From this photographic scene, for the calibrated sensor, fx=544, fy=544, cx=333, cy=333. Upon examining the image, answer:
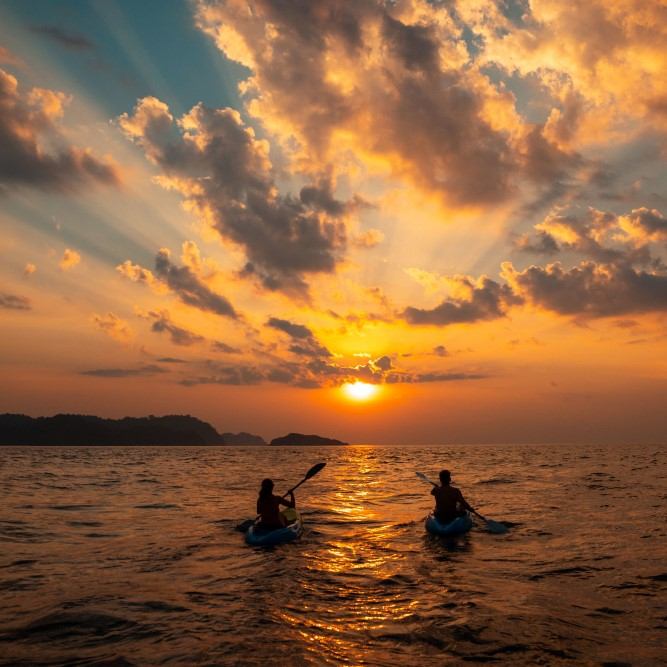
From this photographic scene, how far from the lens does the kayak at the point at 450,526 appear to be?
18094 millimetres

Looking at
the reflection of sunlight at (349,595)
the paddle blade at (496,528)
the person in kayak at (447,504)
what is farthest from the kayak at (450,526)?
the reflection of sunlight at (349,595)

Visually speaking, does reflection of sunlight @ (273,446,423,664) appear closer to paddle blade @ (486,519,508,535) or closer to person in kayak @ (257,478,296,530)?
person in kayak @ (257,478,296,530)

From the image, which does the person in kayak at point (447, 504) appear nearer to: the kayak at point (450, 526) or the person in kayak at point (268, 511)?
the kayak at point (450, 526)

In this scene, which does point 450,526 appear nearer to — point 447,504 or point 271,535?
point 447,504

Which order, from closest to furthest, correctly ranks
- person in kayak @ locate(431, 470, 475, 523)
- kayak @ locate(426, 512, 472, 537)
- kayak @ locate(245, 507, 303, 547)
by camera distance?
kayak @ locate(245, 507, 303, 547) → kayak @ locate(426, 512, 472, 537) → person in kayak @ locate(431, 470, 475, 523)

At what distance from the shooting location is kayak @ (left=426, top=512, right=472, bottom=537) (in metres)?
18.1

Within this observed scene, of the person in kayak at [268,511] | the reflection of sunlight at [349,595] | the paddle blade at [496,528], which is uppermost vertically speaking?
the person in kayak at [268,511]

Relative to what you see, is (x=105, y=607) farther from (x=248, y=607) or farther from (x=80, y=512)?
(x=80, y=512)

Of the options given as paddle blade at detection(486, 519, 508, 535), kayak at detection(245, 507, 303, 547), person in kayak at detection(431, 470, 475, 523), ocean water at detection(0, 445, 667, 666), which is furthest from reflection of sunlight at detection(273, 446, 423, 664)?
paddle blade at detection(486, 519, 508, 535)

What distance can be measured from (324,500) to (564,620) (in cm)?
2339

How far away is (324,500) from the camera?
3234 centimetres

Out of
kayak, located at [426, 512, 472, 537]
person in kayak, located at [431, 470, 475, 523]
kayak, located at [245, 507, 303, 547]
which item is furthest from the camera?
person in kayak, located at [431, 470, 475, 523]

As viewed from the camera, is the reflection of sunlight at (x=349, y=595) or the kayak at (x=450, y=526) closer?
the reflection of sunlight at (x=349, y=595)

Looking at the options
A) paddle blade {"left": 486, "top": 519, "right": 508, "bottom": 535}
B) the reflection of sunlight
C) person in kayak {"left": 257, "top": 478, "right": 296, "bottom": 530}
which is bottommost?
the reflection of sunlight
